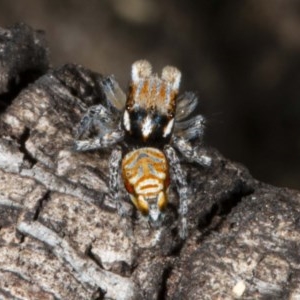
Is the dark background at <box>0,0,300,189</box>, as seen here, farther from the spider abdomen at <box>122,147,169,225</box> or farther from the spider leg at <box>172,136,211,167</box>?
the spider abdomen at <box>122,147,169,225</box>

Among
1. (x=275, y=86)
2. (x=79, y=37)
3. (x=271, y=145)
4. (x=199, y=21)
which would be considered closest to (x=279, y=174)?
(x=271, y=145)

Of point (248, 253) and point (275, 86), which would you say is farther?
point (275, 86)

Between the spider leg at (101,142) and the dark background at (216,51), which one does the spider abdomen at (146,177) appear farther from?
the dark background at (216,51)

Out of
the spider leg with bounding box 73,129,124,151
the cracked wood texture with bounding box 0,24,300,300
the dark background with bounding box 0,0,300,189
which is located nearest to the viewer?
the cracked wood texture with bounding box 0,24,300,300

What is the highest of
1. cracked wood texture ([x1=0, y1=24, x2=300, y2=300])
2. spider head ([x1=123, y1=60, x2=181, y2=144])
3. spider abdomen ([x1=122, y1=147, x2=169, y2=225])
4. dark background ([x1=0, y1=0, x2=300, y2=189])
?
dark background ([x1=0, y1=0, x2=300, y2=189])

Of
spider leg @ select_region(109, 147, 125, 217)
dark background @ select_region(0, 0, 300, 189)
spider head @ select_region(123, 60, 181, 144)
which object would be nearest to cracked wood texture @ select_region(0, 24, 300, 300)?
spider leg @ select_region(109, 147, 125, 217)

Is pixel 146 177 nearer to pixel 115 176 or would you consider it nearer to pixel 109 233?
pixel 115 176

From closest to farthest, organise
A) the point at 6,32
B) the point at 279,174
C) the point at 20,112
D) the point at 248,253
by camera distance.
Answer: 1. the point at 248,253
2. the point at 20,112
3. the point at 6,32
4. the point at 279,174

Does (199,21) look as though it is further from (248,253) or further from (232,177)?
(248,253)
